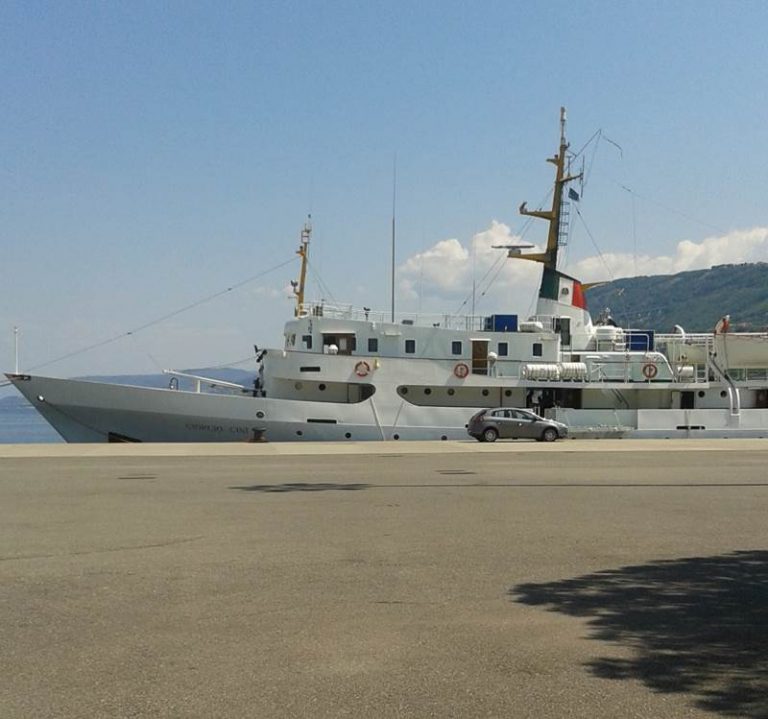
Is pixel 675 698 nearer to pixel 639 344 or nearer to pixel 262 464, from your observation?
pixel 262 464

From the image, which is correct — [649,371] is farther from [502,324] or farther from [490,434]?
[490,434]

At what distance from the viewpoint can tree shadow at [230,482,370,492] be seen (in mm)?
13953

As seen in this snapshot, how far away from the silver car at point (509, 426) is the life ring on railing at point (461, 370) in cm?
276

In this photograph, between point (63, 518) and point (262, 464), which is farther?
point (262, 464)

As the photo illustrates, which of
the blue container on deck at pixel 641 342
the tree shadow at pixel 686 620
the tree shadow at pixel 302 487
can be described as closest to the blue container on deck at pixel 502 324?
the blue container on deck at pixel 641 342

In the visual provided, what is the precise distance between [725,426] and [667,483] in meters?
19.3

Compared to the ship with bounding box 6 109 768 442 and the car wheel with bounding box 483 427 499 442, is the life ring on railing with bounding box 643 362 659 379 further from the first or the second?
the car wheel with bounding box 483 427 499 442

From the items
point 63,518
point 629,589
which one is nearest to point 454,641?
point 629,589

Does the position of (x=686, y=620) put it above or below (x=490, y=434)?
below

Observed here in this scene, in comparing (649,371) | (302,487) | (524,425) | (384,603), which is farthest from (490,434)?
(384,603)

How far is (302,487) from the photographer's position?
47.2ft

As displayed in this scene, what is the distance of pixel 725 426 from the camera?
108 ft

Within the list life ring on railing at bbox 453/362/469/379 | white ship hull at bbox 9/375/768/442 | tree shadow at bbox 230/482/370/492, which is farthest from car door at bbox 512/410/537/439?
tree shadow at bbox 230/482/370/492

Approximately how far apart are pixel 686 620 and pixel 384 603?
6.83 feet
